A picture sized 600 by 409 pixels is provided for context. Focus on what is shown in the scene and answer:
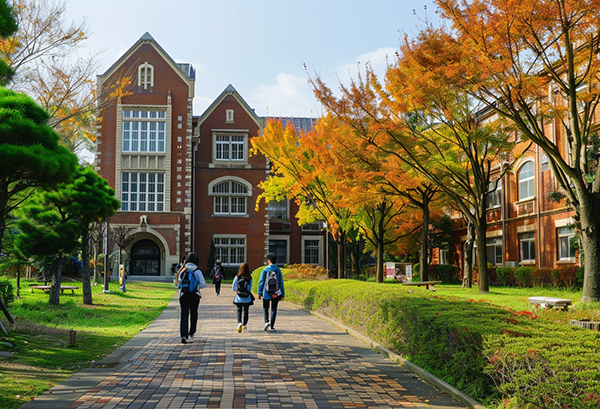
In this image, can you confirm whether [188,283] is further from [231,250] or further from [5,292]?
[231,250]

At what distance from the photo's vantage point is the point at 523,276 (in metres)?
25.9

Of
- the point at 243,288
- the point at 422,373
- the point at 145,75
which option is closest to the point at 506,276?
the point at 243,288

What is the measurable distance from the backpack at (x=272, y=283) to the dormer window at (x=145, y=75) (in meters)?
34.0

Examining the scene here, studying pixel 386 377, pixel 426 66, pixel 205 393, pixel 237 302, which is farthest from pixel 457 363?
pixel 426 66

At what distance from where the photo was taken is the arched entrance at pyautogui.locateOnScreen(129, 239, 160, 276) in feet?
148

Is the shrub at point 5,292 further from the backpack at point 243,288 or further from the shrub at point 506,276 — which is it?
the shrub at point 506,276

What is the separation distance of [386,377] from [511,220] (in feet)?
82.6

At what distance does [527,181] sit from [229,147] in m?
24.7

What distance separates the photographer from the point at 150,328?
1395 cm

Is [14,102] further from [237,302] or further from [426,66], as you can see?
[426,66]

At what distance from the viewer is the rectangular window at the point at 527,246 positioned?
29.2m

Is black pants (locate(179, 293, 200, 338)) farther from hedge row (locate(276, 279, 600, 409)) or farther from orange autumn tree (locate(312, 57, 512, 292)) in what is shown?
orange autumn tree (locate(312, 57, 512, 292))

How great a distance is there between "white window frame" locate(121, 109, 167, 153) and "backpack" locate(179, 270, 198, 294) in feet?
109

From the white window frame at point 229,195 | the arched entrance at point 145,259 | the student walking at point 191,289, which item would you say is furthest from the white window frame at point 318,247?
the student walking at point 191,289
